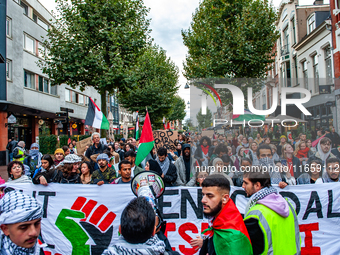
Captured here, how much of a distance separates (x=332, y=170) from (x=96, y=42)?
47.0 feet

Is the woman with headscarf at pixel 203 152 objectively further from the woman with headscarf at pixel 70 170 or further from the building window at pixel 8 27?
the building window at pixel 8 27

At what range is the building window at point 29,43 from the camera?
2126 cm

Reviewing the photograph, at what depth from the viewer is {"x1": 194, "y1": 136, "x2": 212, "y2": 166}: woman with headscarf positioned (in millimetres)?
3751

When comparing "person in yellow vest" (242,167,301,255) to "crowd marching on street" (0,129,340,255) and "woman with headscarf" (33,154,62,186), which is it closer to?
"crowd marching on street" (0,129,340,255)

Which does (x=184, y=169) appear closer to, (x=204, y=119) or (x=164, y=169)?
(x=164, y=169)

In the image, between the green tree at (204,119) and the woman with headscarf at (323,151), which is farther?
the green tree at (204,119)

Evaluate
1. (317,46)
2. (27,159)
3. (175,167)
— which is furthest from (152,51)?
(175,167)

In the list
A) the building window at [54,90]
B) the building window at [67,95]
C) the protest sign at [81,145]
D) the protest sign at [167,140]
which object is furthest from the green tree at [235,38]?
the building window at [67,95]

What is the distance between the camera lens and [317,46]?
19312mm

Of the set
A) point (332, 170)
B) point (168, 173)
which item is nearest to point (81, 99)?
point (168, 173)

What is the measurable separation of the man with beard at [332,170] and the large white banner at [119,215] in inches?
4.1

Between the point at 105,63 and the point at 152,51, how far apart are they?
55.6ft

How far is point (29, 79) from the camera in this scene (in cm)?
2195

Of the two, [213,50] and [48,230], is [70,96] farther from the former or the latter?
[48,230]
